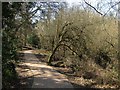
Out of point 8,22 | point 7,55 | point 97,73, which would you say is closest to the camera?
point 7,55

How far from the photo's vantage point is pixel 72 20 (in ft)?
82.2

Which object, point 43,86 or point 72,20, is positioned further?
point 72,20

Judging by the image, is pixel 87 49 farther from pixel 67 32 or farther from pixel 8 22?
pixel 8 22

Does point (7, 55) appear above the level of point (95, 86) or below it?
above

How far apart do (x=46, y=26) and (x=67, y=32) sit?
618 centimetres

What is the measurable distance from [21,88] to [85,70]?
6991 mm

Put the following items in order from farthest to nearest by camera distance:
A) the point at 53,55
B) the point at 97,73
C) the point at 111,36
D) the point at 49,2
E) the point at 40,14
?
the point at 53,55, the point at 40,14, the point at 49,2, the point at 97,73, the point at 111,36

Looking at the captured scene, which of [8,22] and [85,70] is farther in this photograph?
[85,70]

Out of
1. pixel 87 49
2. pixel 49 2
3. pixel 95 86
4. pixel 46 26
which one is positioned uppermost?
pixel 49 2

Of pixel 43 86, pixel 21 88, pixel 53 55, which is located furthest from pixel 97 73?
pixel 53 55

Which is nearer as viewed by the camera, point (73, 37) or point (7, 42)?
point (7, 42)

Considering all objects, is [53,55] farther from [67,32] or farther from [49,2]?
[49,2]

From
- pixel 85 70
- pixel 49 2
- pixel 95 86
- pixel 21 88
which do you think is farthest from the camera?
pixel 49 2

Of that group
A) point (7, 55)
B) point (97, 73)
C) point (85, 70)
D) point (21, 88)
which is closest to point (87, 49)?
point (85, 70)
